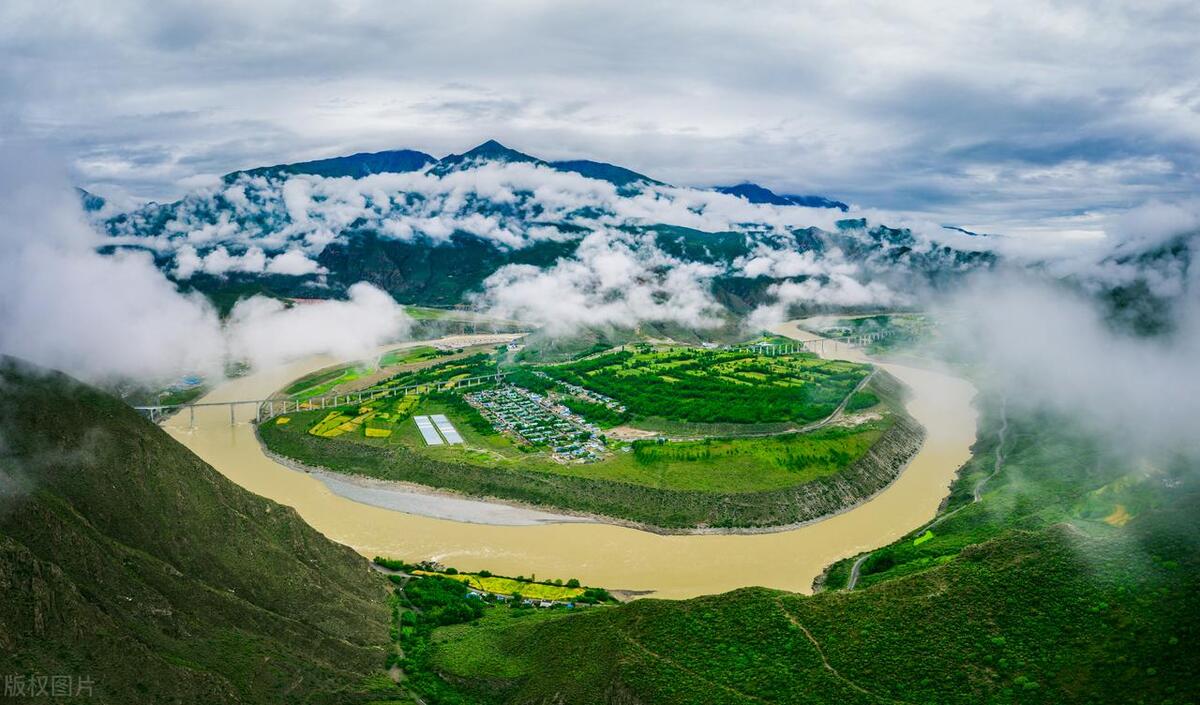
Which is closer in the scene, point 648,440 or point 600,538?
point 600,538

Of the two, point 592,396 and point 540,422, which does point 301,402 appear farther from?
point 592,396

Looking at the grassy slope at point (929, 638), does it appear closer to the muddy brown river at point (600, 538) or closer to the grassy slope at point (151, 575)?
the grassy slope at point (151, 575)

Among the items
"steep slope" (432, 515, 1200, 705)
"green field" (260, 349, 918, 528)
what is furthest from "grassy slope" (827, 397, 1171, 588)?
"green field" (260, 349, 918, 528)

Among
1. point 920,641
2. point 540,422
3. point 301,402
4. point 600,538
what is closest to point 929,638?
point 920,641

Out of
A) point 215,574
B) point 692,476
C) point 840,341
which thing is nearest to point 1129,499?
point 692,476

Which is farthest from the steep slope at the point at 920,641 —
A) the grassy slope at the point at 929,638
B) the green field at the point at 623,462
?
the green field at the point at 623,462

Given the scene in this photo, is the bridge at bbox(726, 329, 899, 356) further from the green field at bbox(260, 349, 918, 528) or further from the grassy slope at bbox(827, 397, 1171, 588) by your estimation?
the grassy slope at bbox(827, 397, 1171, 588)

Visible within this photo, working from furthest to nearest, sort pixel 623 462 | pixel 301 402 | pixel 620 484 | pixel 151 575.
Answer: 1. pixel 301 402
2. pixel 623 462
3. pixel 620 484
4. pixel 151 575
